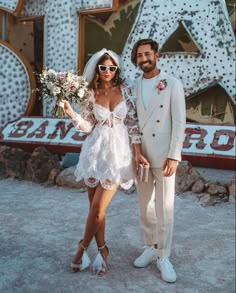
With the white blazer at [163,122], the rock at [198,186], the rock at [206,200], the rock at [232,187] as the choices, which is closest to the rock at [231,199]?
the rock at [232,187]

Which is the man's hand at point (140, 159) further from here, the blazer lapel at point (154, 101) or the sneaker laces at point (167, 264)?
the sneaker laces at point (167, 264)

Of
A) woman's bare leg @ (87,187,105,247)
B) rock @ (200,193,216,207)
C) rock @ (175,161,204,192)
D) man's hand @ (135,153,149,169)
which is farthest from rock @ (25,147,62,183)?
man's hand @ (135,153,149,169)

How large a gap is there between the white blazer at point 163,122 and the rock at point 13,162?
8.08 feet

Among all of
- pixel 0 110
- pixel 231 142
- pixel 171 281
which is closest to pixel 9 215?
pixel 171 281

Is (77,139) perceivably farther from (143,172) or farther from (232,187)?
(143,172)

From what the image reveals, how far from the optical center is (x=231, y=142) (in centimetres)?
423

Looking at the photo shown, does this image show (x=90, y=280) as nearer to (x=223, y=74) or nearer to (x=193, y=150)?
(x=193, y=150)

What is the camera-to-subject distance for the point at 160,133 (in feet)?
7.04

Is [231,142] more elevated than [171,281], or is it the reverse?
[231,142]

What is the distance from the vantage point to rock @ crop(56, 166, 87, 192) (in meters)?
4.02

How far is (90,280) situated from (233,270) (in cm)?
78

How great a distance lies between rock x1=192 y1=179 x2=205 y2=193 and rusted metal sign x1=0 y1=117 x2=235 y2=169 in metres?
0.45

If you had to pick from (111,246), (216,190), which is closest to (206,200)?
(216,190)

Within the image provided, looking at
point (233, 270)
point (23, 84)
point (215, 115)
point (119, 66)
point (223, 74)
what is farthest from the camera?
point (23, 84)
